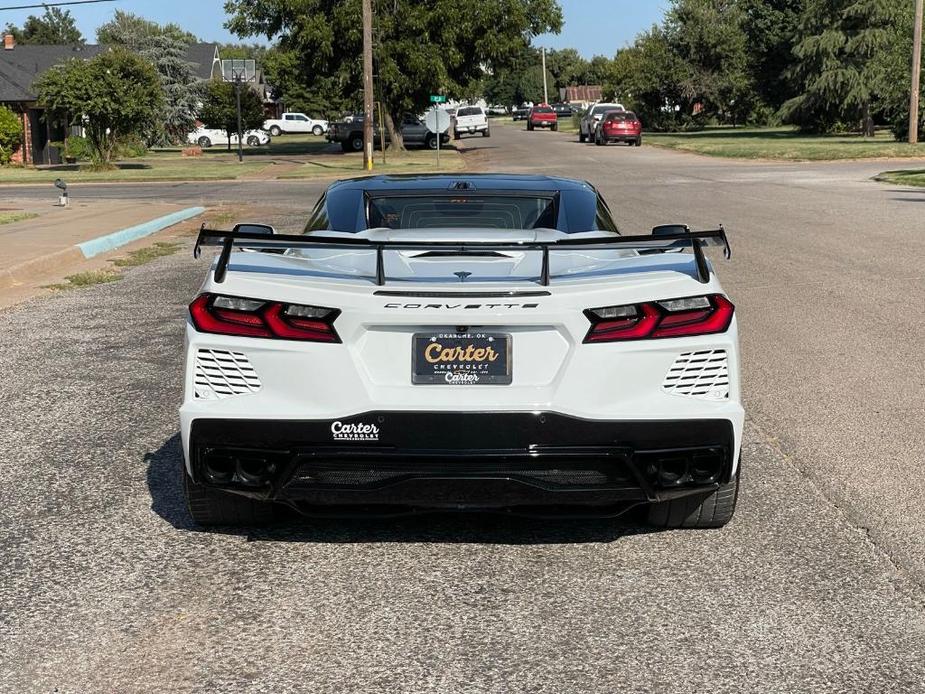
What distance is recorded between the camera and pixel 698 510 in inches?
202

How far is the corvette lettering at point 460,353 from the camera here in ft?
14.5

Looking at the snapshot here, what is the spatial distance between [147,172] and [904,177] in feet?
78.4

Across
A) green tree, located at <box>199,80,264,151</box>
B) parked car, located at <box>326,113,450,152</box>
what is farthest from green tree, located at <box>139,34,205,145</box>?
parked car, located at <box>326,113,450,152</box>

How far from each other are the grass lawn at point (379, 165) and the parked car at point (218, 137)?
1703cm

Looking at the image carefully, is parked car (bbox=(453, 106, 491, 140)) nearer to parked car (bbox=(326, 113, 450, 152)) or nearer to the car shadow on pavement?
Answer: parked car (bbox=(326, 113, 450, 152))

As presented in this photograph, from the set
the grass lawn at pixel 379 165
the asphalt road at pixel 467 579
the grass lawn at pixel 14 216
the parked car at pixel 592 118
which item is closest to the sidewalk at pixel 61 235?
the grass lawn at pixel 14 216

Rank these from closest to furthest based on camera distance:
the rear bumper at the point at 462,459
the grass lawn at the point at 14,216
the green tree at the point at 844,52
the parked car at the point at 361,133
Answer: the rear bumper at the point at 462,459
the grass lawn at the point at 14,216
the parked car at the point at 361,133
the green tree at the point at 844,52

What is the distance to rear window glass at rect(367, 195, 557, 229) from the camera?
242 inches

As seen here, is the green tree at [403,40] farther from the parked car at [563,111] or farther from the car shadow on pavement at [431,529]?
the parked car at [563,111]

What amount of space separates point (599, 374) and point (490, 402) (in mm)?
399

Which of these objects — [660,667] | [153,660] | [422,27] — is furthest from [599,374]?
[422,27]

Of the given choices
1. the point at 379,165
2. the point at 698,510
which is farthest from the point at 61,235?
the point at 379,165

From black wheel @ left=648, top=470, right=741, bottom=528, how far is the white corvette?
41cm

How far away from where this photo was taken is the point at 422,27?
48.4 metres
